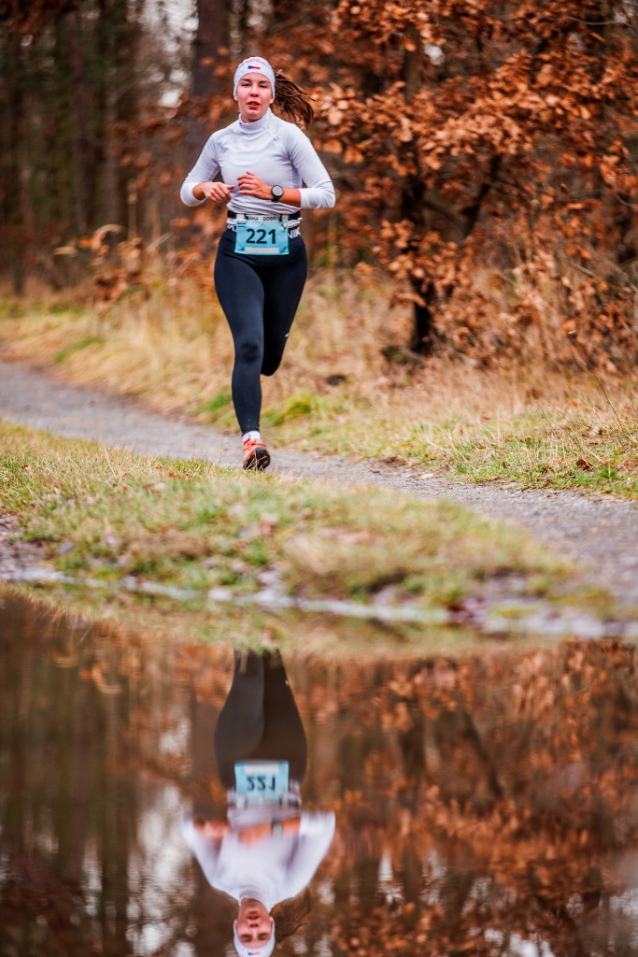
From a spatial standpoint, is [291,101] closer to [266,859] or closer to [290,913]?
[266,859]

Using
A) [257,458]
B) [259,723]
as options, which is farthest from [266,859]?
[257,458]

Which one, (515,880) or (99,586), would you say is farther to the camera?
(99,586)

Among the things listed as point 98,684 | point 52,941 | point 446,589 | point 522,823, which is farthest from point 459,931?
point 446,589

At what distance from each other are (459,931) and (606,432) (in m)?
5.01

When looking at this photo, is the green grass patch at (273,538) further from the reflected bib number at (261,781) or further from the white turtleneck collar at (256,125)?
the white turtleneck collar at (256,125)

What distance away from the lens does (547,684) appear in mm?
2963

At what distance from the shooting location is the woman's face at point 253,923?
189 centimetres

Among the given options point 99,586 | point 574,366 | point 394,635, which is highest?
point 394,635

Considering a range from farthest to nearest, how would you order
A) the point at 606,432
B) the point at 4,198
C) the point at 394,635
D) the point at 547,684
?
1. the point at 4,198
2. the point at 606,432
3. the point at 394,635
4. the point at 547,684

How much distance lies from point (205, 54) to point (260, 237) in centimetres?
692

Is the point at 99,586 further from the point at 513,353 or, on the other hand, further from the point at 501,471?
the point at 513,353

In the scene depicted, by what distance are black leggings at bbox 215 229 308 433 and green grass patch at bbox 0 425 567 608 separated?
0.96 m

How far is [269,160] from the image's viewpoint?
5.91 meters

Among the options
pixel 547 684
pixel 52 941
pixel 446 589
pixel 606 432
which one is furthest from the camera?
pixel 606 432
